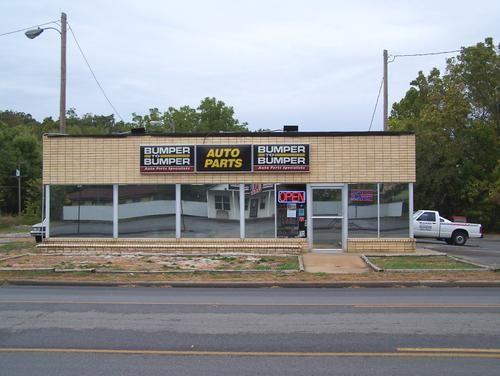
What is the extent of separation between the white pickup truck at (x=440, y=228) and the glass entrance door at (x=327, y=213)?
10.0 meters

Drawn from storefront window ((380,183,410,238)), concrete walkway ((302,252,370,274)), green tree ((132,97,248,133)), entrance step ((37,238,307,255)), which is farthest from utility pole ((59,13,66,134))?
green tree ((132,97,248,133))

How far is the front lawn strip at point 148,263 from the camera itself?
52.7 ft

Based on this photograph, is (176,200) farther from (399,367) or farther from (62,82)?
(399,367)

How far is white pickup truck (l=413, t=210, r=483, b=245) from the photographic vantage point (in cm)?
2884

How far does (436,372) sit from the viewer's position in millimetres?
6191

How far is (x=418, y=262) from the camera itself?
57.6 feet

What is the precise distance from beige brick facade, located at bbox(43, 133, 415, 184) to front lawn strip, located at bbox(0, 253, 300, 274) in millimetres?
2896

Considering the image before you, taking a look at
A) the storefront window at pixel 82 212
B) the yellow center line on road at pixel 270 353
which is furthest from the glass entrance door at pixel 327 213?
the yellow center line on road at pixel 270 353

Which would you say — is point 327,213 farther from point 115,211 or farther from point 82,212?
point 82,212

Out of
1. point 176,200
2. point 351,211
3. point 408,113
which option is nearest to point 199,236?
point 176,200

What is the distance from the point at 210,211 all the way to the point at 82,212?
15.5 ft

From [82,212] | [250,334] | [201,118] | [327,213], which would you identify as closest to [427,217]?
[327,213]

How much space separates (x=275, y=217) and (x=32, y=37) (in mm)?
11833

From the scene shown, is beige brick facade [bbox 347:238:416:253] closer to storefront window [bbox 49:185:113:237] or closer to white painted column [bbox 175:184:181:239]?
white painted column [bbox 175:184:181:239]
